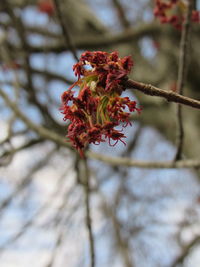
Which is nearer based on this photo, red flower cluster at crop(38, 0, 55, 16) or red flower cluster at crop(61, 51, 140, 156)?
red flower cluster at crop(61, 51, 140, 156)

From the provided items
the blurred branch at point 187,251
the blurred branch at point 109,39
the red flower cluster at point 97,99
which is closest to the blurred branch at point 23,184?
the blurred branch at point 109,39

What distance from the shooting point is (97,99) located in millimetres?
1102

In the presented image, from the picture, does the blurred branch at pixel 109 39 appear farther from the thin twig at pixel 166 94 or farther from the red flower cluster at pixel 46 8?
the thin twig at pixel 166 94

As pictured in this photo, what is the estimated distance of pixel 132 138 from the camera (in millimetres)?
6750

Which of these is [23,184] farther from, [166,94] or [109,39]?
[166,94]

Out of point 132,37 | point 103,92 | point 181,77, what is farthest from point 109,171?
point 103,92

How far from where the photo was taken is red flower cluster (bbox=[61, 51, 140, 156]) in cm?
98

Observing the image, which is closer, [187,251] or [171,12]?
[171,12]

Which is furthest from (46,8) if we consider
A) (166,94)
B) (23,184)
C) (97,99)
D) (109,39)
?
(166,94)

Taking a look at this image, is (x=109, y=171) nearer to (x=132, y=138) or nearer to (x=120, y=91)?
(x=132, y=138)

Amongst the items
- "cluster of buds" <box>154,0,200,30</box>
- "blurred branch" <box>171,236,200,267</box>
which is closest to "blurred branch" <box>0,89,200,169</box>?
"cluster of buds" <box>154,0,200,30</box>

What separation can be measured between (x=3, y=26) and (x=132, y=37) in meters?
2.20

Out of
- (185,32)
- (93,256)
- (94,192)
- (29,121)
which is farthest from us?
(94,192)

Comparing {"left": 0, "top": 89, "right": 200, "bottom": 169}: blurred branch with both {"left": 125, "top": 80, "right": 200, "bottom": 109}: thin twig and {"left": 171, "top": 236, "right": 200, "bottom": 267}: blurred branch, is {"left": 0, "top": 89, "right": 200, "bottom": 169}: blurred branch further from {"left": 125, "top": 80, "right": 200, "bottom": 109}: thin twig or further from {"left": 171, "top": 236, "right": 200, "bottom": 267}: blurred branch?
{"left": 171, "top": 236, "right": 200, "bottom": 267}: blurred branch
